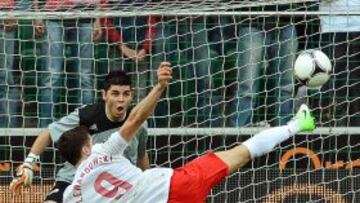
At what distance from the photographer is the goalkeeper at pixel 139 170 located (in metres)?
5.64

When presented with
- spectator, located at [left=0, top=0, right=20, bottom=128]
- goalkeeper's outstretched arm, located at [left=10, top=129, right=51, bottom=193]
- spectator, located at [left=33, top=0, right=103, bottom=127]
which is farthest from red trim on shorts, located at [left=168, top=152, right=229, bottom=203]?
spectator, located at [left=0, top=0, right=20, bottom=128]

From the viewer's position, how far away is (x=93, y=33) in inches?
301

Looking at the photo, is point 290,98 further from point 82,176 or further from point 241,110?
point 82,176

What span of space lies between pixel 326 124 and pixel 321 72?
53.2 inches

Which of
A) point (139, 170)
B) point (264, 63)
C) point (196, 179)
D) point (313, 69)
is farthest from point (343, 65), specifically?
point (139, 170)

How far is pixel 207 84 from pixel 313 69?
1.42 m

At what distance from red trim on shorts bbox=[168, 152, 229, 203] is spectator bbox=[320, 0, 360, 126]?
2.08m

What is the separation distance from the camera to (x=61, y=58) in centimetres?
775

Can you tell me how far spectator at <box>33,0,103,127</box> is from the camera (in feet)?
25.1

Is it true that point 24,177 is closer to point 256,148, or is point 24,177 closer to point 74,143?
point 74,143

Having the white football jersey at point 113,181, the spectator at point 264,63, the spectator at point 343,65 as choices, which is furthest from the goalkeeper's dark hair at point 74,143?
the spectator at point 343,65

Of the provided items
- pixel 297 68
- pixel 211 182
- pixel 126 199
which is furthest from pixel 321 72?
pixel 126 199

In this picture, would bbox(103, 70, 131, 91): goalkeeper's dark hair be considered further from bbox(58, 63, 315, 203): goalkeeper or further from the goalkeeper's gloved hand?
bbox(58, 63, 315, 203): goalkeeper

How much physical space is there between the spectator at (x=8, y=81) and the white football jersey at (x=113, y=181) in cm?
208
